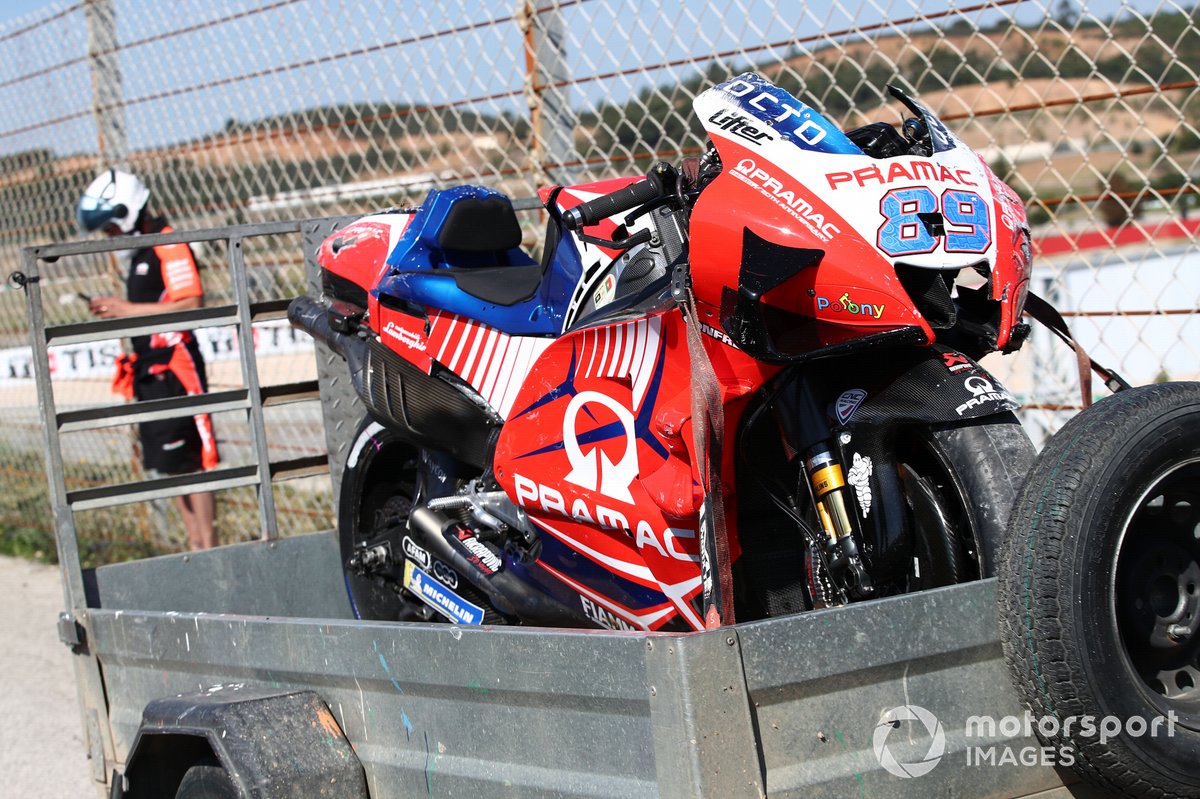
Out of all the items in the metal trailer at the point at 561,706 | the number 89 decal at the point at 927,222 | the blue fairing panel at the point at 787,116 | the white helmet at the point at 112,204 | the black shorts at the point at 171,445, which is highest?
the white helmet at the point at 112,204

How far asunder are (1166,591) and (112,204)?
4974 millimetres

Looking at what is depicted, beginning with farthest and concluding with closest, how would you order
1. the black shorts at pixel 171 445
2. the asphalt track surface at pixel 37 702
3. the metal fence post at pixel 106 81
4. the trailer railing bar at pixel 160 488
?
1. the metal fence post at pixel 106 81
2. the black shorts at pixel 171 445
3. the asphalt track surface at pixel 37 702
4. the trailer railing bar at pixel 160 488

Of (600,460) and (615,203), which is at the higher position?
(615,203)

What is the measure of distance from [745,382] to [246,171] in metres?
5.31

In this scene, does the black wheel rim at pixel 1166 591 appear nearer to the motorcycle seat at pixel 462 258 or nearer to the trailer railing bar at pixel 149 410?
the motorcycle seat at pixel 462 258

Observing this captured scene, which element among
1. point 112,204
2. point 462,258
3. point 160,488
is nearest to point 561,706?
point 462,258

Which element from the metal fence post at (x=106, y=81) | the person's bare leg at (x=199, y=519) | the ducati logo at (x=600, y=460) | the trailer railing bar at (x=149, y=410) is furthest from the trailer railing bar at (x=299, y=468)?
the metal fence post at (x=106, y=81)

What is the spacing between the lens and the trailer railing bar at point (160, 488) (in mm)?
3656

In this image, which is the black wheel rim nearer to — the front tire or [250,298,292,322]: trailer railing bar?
the front tire

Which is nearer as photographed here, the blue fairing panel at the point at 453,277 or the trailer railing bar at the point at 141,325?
the blue fairing panel at the point at 453,277

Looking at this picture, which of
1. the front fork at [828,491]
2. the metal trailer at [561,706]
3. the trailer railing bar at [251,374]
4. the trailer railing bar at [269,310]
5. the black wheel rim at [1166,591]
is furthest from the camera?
the trailer railing bar at [269,310]

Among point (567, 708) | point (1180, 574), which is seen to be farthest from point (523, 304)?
point (1180, 574)

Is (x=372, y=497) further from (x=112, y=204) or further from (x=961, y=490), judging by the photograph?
(x=112, y=204)

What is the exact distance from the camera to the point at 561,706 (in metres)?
2.13
